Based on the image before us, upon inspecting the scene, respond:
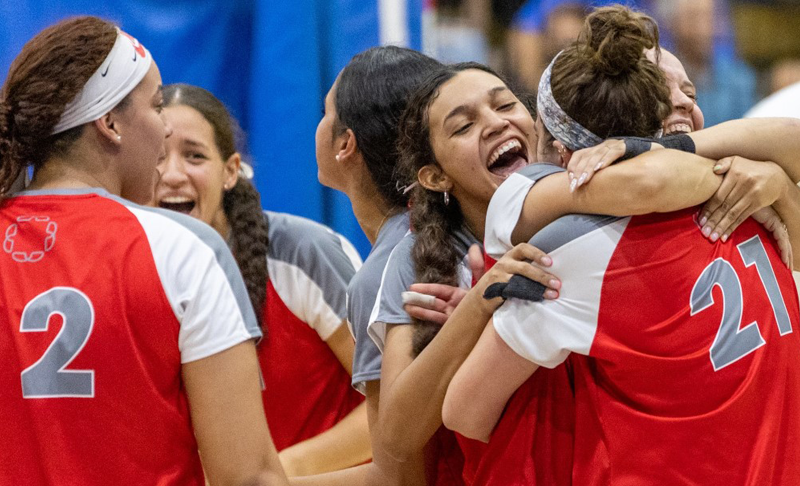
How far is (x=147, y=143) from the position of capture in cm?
222

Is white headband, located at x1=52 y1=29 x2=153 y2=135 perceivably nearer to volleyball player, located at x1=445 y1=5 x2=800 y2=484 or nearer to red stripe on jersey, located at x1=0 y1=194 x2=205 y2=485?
red stripe on jersey, located at x1=0 y1=194 x2=205 y2=485

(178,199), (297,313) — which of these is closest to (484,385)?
(297,313)

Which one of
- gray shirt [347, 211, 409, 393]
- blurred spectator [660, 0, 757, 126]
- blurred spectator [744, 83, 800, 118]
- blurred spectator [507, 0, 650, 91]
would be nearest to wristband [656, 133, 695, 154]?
gray shirt [347, 211, 409, 393]

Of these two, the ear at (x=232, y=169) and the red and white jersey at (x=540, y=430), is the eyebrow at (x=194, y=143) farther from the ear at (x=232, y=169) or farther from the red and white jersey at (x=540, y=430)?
the red and white jersey at (x=540, y=430)

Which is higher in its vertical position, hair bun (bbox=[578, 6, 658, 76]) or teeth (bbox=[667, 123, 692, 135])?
hair bun (bbox=[578, 6, 658, 76])

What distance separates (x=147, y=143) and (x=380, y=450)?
91 cm

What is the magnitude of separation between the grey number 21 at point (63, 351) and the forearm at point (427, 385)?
2.10 feet

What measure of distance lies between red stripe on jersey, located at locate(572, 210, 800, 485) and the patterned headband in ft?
0.65

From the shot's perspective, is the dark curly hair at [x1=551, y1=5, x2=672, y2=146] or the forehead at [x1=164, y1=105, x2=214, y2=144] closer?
the dark curly hair at [x1=551, y1=5, x2=672, y2=146]

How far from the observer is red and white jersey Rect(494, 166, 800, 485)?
5.75 ft

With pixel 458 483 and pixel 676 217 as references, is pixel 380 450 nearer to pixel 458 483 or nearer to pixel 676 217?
pixel 458 483

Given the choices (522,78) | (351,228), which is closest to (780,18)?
(522,78)

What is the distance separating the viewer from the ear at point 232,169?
3.41 m

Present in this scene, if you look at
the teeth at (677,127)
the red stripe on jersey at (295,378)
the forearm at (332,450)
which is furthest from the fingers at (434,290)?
the red stripe on jersey at (295,378)
